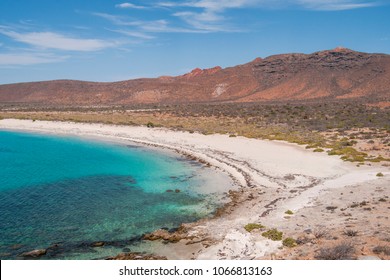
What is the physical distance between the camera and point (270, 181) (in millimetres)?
19891

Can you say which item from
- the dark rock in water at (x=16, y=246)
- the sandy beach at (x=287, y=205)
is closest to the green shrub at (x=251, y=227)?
the sandy beach at (x=287, y=205)

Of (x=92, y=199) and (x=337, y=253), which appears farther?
(x=92, y=199)

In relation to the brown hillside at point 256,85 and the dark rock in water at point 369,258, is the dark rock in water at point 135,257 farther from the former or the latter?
the brown hillside at point 256,85

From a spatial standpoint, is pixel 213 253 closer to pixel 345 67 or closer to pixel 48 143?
pixel 48 143

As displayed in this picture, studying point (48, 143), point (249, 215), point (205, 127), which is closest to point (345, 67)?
point (205, 127)

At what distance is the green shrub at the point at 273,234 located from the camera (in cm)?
1160

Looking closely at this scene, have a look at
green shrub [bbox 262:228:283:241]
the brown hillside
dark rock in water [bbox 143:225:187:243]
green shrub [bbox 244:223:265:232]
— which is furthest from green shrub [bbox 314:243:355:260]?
the brown hillside

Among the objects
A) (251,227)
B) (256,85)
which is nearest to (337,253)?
(251,227)

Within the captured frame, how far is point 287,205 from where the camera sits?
15.5 meters

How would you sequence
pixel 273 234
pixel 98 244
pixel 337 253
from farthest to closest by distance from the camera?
pixel 98 244 < pixel 273 234 < pixel 337 253

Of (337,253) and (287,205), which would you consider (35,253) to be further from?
(287,205)

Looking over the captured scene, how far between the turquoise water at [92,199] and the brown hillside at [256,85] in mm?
86384

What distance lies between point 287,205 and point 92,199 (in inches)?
366

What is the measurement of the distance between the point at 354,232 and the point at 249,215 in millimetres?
4269
